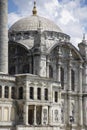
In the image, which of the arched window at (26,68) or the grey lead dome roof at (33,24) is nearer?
the arched window at (26,68)

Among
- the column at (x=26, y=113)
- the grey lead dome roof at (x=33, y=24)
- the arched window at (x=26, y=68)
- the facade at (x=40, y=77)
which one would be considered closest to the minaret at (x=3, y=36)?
the facade at (x=40, y=77)

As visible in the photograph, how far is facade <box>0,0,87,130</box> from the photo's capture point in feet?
181

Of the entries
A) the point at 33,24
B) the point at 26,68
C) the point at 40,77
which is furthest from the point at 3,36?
the point at 33,24

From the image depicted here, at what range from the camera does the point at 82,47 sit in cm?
7219

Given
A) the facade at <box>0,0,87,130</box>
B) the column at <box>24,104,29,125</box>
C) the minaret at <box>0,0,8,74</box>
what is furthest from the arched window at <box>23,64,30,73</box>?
the column at <box>24,104,29,125</box>

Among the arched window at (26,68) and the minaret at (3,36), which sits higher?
the minaret at (3,36)

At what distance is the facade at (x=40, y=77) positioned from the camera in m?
55.2

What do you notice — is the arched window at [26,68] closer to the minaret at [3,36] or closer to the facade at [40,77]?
the facade at [40,77]

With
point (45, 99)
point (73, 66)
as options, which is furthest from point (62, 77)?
point (45, 99)

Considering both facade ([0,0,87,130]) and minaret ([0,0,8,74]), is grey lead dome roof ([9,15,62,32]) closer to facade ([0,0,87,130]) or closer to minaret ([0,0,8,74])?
facade ([0,0,87,130])

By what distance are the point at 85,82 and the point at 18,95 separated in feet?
61.2

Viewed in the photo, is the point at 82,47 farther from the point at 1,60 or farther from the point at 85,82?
the point at 1,60

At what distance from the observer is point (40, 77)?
57.1 meters

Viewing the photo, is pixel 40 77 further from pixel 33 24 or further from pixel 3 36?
pixel 33 24
